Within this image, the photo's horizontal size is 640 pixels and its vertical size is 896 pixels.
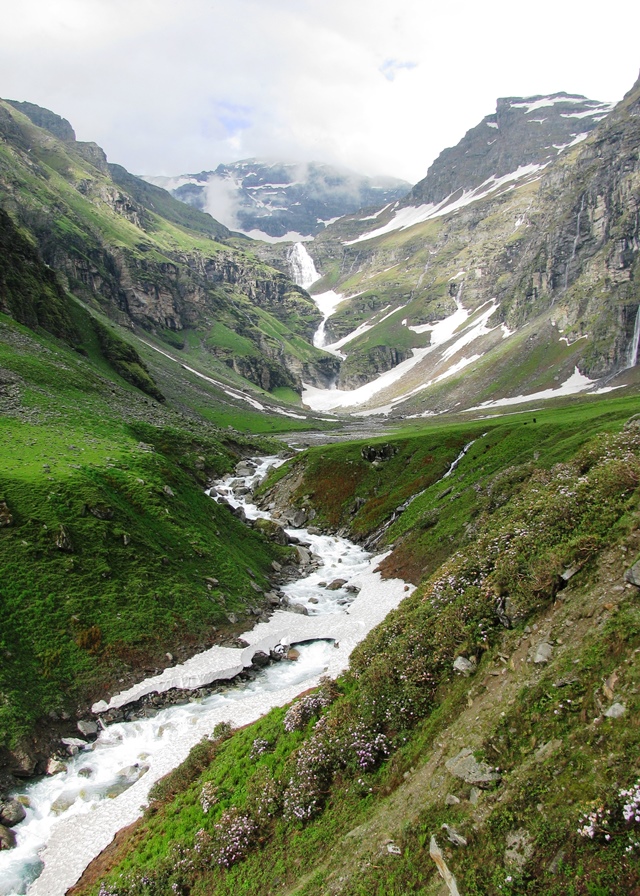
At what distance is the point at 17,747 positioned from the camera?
70.9 ft

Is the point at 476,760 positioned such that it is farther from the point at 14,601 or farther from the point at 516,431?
the point at 516,431

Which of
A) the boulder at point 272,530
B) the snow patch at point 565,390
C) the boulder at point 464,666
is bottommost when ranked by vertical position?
the snow patch at point 565,390

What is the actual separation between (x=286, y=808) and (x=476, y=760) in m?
6.59

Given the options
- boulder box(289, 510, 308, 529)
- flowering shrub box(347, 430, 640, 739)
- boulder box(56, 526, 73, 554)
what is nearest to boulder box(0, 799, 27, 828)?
flowering shrub box(347, 430, 640, 739)

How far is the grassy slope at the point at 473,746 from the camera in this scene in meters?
8.55

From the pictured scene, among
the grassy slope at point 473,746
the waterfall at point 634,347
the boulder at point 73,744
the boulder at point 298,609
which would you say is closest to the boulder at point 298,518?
the boulder at point 298,609

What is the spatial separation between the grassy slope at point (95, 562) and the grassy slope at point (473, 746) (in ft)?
36.6

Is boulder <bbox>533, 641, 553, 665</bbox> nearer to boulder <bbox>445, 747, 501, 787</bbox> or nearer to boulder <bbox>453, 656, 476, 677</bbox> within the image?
boulder <bbox>453, 656, 476, 677</bbox>

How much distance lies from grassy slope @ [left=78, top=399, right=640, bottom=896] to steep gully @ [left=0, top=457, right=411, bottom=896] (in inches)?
97.6

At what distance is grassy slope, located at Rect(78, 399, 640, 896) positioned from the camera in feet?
28.1

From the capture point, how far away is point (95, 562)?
33.3 meters

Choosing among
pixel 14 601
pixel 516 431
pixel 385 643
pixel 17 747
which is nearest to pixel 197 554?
pixel 14 601

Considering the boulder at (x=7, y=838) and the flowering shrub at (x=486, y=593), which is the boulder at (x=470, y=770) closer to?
the flowering shrub at (x=486, y=593)

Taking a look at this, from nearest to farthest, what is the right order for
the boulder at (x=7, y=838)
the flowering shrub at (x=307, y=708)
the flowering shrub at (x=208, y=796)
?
the flowering shrub at (x=208, y=796) → the flowering shrub at (x=307, y=708) → the boulder at (x=7, y=838)
